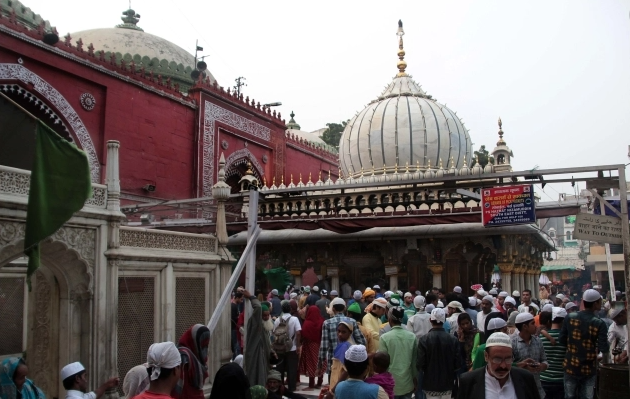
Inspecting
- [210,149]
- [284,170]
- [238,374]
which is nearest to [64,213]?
[238,374]

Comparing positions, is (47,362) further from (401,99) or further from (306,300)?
(401,99)

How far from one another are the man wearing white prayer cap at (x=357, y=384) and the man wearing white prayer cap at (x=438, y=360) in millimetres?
2023

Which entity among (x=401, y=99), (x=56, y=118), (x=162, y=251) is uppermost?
(x=401, y=99)

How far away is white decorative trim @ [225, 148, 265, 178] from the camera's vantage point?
2038cm

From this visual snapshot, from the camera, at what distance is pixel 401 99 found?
1945cm

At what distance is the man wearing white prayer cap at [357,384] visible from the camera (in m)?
3.89

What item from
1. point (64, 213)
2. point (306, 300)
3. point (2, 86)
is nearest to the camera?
point (64, 213)

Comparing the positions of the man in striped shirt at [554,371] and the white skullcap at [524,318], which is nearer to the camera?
the white skullcap at [524,318]

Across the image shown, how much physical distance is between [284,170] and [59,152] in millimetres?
18170

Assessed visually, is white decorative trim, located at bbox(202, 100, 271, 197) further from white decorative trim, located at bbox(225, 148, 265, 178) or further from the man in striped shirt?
the man in striped shirt

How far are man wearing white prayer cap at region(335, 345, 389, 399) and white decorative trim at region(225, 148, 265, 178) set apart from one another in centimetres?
1646

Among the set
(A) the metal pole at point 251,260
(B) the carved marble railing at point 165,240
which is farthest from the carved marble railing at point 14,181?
(A) the metal pole at point 251,260

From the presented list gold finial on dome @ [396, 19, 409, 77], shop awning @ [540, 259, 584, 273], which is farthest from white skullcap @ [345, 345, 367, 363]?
shop awning @ [540, 259, 584, 273]

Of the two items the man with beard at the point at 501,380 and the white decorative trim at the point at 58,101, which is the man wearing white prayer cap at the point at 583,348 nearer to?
the man with beard at the point at 501,380
